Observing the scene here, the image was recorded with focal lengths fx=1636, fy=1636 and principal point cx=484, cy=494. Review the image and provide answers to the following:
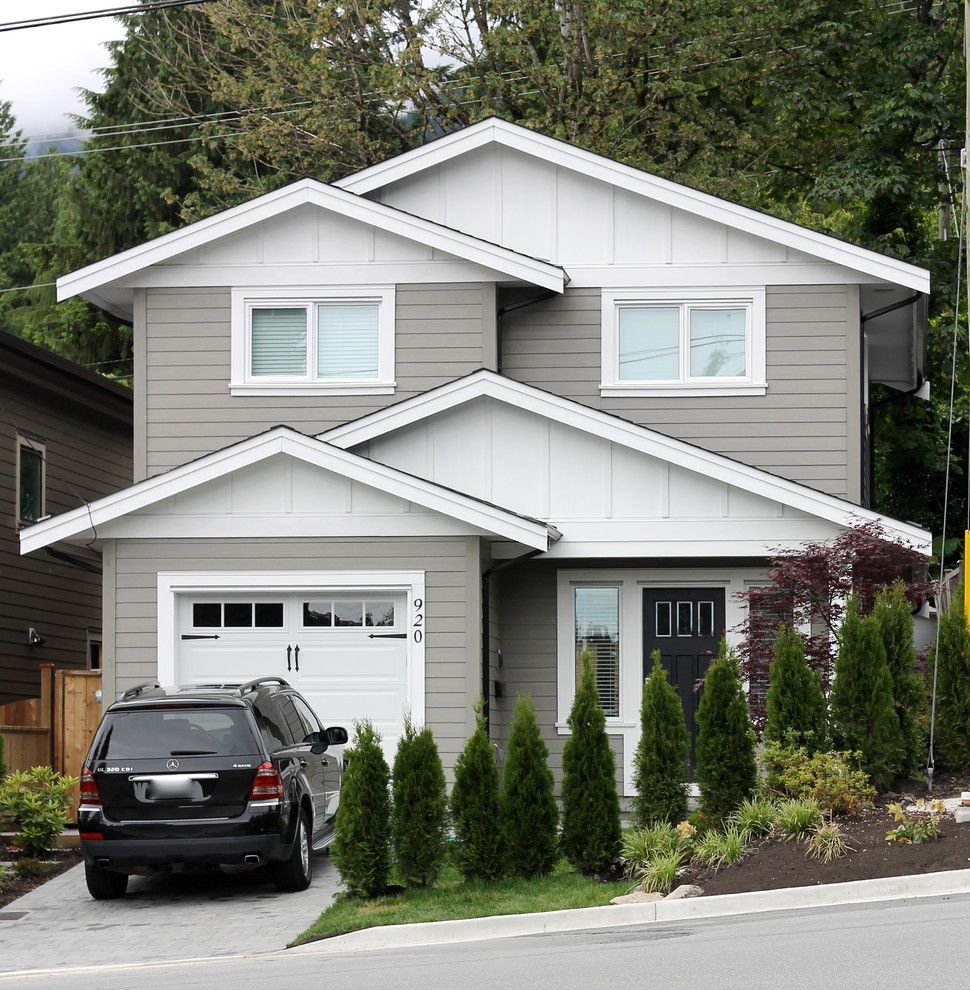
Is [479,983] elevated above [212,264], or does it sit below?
below

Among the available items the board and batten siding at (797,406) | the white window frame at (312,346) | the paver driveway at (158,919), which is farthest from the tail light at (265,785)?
the board and batten siding at (797,406)

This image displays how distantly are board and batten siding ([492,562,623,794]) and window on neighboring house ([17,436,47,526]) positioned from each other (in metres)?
7.87

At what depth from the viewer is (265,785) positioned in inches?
514

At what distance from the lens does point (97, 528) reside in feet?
55.8

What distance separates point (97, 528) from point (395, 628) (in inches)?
129

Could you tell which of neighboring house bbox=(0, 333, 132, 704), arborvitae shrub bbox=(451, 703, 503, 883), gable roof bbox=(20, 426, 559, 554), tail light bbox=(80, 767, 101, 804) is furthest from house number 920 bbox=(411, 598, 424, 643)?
neighboring house bbox=(0, 333, 132, 704)

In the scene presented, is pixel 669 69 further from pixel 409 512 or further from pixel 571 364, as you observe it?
pixel 409 512

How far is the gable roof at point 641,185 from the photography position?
19328 mm

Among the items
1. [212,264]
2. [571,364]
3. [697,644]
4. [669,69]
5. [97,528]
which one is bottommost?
[697,644]

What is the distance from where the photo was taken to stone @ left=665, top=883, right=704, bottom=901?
39.2ft

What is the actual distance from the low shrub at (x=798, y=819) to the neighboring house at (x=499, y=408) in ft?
17.2

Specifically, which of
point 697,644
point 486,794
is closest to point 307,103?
point 697,644

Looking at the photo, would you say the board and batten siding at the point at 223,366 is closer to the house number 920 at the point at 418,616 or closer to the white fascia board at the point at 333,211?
the white fascia board at the point at 333,211

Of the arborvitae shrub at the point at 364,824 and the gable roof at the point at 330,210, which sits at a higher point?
the gable roof at the point at 330,210
